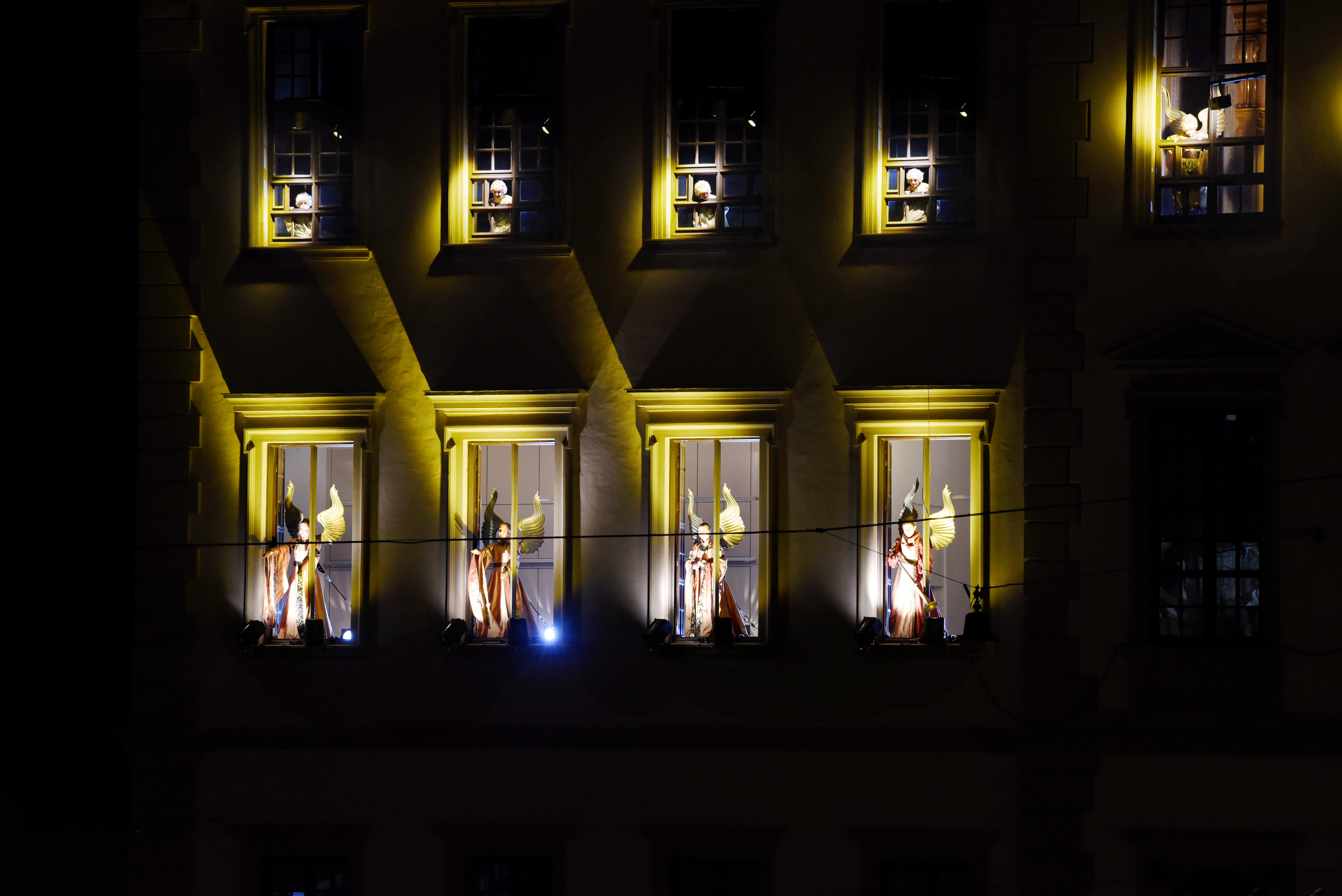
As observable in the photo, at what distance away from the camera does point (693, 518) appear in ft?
44.4

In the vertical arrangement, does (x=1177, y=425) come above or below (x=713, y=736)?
above

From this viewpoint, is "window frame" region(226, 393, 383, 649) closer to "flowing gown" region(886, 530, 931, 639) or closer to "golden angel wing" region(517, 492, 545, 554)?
"golden angel wing" region(517, 492, 545, 554)

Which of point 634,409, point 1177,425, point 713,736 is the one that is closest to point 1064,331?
point 1177,425

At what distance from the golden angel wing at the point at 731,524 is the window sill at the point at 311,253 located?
4.39 metres

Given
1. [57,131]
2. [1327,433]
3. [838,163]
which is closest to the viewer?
[1327,433]

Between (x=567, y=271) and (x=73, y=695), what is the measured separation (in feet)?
22.1

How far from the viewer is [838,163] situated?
13227 millimetres

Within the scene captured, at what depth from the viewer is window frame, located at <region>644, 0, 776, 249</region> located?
524 inches

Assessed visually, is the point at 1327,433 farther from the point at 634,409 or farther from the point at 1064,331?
the point at 634,409

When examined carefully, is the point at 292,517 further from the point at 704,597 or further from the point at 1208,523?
the point at 1208,523

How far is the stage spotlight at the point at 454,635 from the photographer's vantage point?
43.2 ft

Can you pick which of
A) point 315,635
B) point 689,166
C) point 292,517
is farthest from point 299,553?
point 689,166

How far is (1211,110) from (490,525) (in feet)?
26.4

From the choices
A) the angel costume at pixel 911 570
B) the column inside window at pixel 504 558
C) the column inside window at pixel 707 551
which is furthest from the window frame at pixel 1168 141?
the column inside window at pixel 504 558
